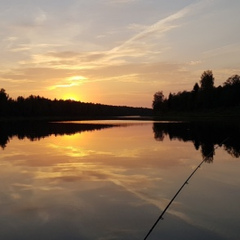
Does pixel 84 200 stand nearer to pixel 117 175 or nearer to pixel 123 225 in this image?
pixel 123 225

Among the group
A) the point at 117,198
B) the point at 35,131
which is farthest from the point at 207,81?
the point at 117,198

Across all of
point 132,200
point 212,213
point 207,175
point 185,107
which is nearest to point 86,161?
point 207,175

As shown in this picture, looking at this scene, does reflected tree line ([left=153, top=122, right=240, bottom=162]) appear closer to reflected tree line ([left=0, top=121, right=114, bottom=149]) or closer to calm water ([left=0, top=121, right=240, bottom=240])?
calm water ([left=0, top=121, right=240, bottom=240])

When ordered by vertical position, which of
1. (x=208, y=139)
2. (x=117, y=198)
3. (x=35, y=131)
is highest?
(x=35, y=131)

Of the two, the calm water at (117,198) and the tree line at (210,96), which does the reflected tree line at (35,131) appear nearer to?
the calm water at (117,198)

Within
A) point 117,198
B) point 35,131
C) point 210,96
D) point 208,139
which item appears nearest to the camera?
point 117,198

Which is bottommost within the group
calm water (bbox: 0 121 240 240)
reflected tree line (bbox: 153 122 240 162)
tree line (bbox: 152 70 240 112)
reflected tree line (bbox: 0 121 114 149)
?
calm water (bbox: 0 121 240 240)

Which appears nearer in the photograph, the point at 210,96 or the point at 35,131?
the point at 35,131

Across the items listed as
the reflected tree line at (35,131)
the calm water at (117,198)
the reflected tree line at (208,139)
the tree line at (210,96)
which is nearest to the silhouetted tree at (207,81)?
the tree line at (210,96)

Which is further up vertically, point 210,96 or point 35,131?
point 210,96

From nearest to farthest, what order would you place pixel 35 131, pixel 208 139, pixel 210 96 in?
pixel 208 139 < pixel 35 131 < pixel 210 96

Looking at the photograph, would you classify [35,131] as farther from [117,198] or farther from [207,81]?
[207,81]

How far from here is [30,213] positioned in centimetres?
1123

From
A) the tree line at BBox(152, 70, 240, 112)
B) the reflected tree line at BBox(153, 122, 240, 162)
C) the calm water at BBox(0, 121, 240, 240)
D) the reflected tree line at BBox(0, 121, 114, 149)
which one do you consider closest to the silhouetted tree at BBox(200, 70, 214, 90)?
the tree line at BBox(152, 70, 240, 112)
